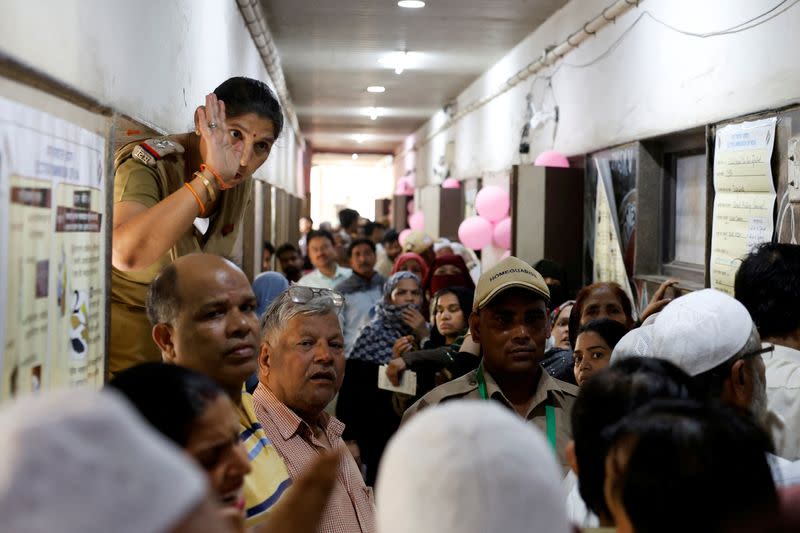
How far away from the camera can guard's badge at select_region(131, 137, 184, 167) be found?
262 centimetres

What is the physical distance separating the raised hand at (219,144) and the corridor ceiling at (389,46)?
18.1ft

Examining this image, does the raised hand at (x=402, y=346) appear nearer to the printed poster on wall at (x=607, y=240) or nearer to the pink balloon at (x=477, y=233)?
the printed poster on wall at (x=607, y=240)

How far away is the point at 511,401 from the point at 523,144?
6806 millimetres

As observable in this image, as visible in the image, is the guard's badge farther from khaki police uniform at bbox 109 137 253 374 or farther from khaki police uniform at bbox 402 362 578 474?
khaki police uniform at bbox 402 362 578 474

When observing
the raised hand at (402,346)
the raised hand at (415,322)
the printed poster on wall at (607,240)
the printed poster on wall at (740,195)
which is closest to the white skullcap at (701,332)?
the printed poster on wall at (740,195)

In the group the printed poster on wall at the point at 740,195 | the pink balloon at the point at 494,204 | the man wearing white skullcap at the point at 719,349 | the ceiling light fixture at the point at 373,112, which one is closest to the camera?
the man wearing white skullcap at the point at 719,349

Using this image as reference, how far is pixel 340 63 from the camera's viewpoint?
11445 millimetres

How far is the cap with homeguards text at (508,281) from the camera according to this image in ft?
9.54

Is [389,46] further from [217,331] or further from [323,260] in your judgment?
[217,331]

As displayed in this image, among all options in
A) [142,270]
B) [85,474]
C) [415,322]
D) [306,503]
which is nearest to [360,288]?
[415,322]

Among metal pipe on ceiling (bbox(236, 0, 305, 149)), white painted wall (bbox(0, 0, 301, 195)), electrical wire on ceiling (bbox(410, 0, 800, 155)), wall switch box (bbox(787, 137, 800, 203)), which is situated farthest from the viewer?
metal pipe on ceiling (bbox(236, 0, 305, 149))

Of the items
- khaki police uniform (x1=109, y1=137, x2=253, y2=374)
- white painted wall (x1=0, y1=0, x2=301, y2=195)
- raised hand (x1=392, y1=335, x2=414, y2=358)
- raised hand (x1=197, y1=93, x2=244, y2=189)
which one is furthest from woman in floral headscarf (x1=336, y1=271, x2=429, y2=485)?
raised hand (x1=197, y1=93, x2=244, y2=189)

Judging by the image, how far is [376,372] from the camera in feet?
16.6

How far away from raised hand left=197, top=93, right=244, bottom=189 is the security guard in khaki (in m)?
0.88
